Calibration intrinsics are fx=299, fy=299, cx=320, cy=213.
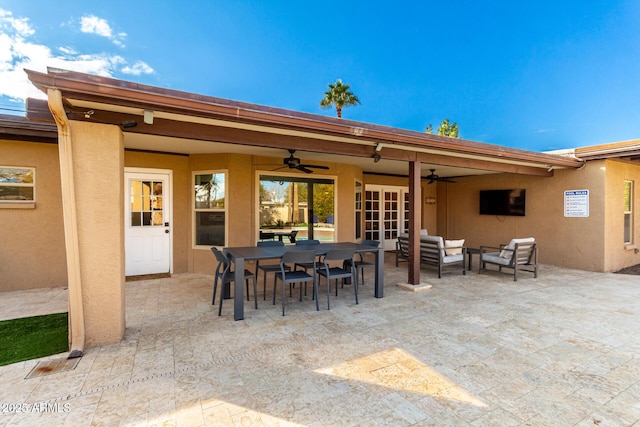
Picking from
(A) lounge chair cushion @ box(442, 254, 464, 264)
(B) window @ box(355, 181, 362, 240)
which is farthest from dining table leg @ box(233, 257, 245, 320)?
(B) window @ box(355, 181, 362, 240)

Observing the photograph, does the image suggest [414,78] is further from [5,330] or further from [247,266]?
[5,330]

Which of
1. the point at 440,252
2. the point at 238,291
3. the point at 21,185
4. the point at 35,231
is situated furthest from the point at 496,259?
the point at 21,185

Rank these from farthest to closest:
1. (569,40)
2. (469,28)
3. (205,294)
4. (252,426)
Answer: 1. (469,28)
2. (569,40)
3. (205,294)
4. (252,426)

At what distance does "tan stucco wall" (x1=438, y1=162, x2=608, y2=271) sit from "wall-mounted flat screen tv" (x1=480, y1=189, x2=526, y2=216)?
6.2 inches

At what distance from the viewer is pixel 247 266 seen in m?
6.03

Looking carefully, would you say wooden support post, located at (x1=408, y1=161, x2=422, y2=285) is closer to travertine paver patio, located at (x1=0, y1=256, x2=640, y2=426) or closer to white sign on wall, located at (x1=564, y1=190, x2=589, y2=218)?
travertine paver patio, located at (x1=0, y1=256, x2=640, y2=426)

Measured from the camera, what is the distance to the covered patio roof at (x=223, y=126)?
260 centimetres

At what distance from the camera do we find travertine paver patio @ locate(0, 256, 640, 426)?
1.97 meters

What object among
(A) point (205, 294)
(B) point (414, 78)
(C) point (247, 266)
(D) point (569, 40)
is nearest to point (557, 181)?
(C) point (247, 266)

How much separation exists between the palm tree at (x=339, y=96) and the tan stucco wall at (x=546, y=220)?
9476 millimetres

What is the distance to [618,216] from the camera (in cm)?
689

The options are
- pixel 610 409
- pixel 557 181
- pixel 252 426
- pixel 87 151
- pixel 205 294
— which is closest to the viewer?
pixel 252 426

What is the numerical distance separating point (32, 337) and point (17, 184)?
311 centimetres

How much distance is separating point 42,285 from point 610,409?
7328 mm
